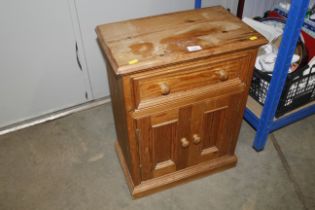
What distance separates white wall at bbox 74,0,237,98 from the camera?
1586 millimetres

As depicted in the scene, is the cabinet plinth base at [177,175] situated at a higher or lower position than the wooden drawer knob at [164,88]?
lower

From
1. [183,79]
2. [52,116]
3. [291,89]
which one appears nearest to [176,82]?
[183,79]

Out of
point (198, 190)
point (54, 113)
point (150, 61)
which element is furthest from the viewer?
point (54, 113)

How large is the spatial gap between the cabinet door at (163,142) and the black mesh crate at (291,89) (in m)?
0.51

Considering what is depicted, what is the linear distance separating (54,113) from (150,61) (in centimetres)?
112

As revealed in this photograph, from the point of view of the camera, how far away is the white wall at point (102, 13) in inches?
62.4

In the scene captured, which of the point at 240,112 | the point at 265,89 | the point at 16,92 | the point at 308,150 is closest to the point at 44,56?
the point at 16,92

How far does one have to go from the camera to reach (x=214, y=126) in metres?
1.35

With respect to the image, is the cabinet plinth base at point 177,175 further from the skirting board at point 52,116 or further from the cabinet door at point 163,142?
the skirting board at point 52,116

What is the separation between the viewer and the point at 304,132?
5.82ft

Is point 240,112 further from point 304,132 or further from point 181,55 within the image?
point 304,132

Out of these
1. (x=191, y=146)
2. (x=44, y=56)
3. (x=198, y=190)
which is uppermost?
(x=44, y=56)

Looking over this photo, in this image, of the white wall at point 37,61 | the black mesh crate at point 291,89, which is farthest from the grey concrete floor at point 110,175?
the black mesh crate at point 291,89

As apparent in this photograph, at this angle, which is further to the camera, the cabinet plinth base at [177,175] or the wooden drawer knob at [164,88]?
the cabinet plinth base at [177,175]
